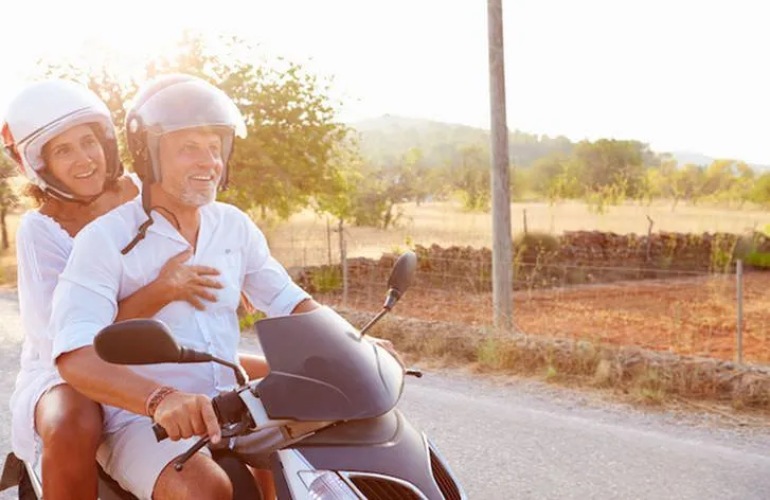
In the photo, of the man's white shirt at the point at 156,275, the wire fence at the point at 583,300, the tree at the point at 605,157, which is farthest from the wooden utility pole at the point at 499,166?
the tree at the point at 605,157

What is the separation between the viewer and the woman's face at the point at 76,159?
3.49 metres

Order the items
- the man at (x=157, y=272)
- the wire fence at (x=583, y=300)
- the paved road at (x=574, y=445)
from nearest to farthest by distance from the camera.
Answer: the man at (x=157, y=272), the paved road at (x=574, y=445), the wire fence at (x=583, y=300)

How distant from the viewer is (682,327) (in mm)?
14102

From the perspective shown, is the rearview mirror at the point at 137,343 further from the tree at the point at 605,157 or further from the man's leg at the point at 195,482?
the tree at the point at 605,157

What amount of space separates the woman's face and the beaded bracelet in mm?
1411

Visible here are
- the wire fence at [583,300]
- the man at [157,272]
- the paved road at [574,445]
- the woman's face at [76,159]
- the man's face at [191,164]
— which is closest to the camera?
the man at [157,272]

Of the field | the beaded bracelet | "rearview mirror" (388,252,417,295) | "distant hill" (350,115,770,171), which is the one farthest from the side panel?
"distant hill" (350,115,770,171)

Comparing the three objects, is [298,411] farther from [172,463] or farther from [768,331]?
[768,331]

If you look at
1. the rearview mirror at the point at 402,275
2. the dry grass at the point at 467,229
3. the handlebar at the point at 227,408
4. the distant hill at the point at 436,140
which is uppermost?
the distant hill at the point at 436,140

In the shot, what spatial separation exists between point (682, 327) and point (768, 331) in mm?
1296

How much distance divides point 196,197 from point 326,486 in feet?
3.28

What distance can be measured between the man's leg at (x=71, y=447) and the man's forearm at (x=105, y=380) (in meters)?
0.24

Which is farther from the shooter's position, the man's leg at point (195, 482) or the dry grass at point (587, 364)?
the dry grass at point (587, 364)

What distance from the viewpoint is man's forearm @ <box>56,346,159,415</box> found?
2.42 m
